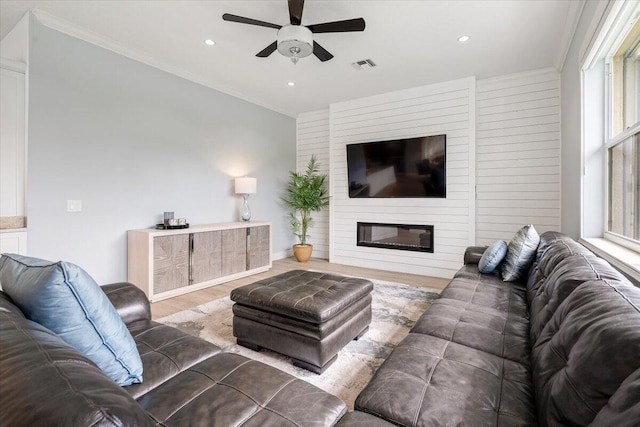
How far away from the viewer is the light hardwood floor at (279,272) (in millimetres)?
3174

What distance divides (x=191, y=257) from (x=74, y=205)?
127 centimetres

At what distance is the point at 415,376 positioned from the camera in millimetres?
1162

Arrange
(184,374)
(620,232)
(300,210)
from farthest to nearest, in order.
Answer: (300,210) → (620,232) → (184,374)

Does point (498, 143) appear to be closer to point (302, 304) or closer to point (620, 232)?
point (620, 232)

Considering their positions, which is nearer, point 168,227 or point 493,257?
point 493,257

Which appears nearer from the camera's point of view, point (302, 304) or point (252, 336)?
point (302, 304)

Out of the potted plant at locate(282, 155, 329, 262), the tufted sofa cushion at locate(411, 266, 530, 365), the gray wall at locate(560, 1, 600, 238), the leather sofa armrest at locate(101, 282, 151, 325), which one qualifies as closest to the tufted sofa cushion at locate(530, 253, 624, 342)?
the tufted sofa cushion at locate(411, 266, 530, 365)

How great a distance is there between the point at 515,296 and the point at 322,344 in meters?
1.42

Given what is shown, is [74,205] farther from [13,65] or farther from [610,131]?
[610,131]

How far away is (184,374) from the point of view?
46.7 inches

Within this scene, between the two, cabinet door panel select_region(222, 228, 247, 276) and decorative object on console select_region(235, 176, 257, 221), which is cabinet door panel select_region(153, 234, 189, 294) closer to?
cabinet door panel select_region(222, 228, 247, 276)

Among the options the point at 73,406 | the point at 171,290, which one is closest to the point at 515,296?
the point at 73,406

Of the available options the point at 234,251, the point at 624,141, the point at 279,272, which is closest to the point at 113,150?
the point at 234,251

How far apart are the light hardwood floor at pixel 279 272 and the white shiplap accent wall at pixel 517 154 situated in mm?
1073
